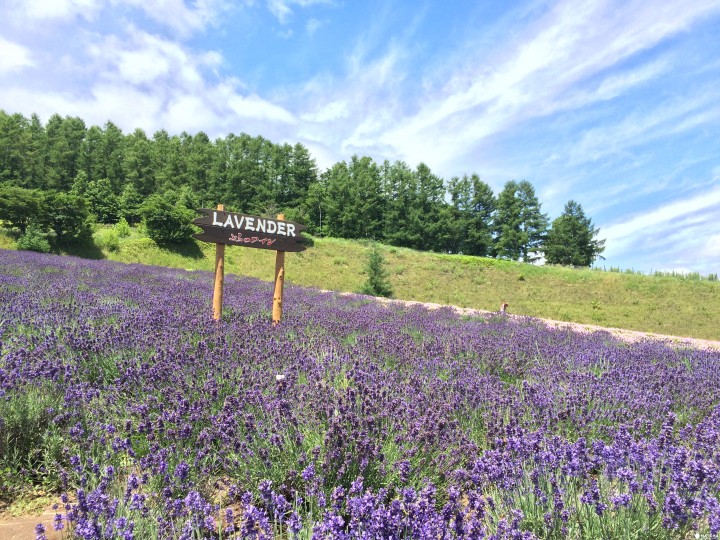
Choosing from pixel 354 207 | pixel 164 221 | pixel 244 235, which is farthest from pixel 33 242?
pixel 354 207

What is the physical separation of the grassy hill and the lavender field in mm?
18457

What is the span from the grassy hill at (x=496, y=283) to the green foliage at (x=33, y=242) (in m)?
1.44

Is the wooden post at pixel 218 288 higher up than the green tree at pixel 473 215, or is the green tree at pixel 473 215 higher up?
the green tree at pixel 473 215

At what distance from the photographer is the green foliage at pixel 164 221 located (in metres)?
25.4

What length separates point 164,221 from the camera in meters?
25.7

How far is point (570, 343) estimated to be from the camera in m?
7.05

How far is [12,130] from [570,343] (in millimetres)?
56769

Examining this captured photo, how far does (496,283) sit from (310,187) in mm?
26168

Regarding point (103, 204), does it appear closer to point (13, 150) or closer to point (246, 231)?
point (13, 150)

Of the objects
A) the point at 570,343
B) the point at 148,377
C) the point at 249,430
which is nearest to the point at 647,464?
the point at 249,430

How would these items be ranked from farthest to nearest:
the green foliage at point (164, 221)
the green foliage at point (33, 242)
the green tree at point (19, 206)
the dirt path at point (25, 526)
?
the green foliage at point (164, 221), the green tree at point (19, 206), the green foliage at point (33, 242), the dirt path at point (25, 526)

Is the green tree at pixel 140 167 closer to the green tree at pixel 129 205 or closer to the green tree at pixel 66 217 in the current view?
the green tree at pixel 129 205

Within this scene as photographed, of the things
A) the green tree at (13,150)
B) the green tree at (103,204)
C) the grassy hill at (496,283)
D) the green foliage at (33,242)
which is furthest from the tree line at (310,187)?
the green foliage at (33,242)

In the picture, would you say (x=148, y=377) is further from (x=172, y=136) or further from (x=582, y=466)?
(x=172, y=136)
